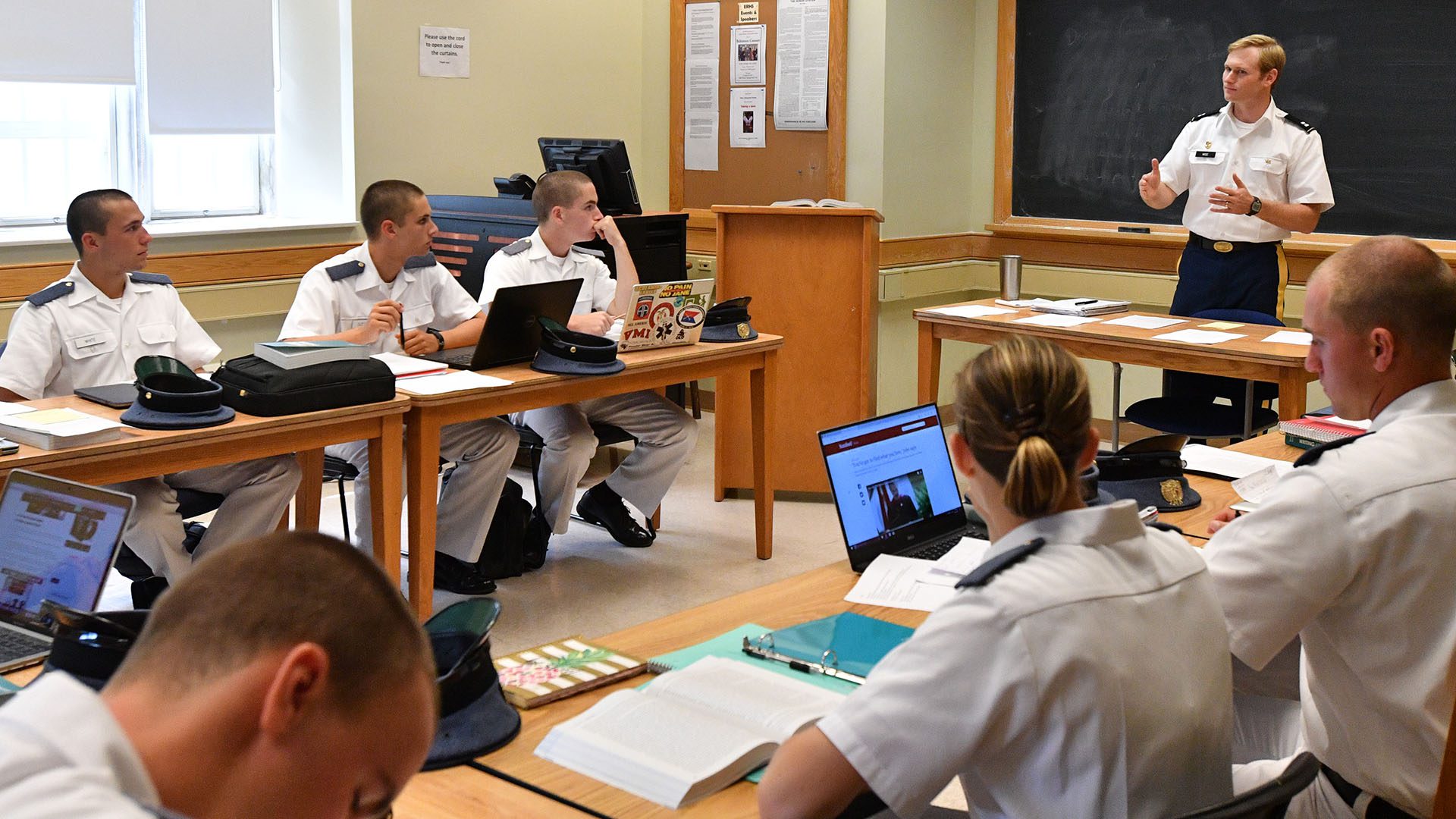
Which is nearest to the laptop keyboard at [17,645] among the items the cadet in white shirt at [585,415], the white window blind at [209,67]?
the cadet in white shirt at [585,415]

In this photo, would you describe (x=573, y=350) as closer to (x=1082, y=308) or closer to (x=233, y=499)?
(x=233, y=499)

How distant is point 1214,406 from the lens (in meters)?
4.96

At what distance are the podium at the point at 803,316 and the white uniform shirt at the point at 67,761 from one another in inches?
170

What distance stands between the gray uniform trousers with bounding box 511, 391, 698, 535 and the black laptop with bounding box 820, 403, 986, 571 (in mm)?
2168

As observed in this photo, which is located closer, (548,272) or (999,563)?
(999,563)

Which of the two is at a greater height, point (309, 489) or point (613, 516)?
point (309, 489)

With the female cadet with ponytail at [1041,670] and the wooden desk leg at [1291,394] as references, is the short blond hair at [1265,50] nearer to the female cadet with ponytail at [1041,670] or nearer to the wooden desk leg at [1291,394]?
the wooden desk leg at [1291,394]

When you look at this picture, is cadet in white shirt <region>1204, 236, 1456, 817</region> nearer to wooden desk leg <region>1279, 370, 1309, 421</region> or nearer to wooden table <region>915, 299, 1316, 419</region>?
wooden table <region>915, 299, 1316, 419</region>

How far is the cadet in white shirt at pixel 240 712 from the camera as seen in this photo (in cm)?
76

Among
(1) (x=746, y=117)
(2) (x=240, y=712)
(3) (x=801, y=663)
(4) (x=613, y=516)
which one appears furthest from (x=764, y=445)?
(2) (x=240, y=712)

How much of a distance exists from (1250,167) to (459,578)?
3172 mm

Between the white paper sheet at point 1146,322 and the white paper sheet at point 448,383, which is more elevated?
the white paper sheet at point 1146,322

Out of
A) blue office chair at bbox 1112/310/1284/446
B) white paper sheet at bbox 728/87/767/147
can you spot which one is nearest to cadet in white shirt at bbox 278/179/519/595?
blue office chair at bbox 1112/310/1284/446

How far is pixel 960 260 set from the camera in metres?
6.77
